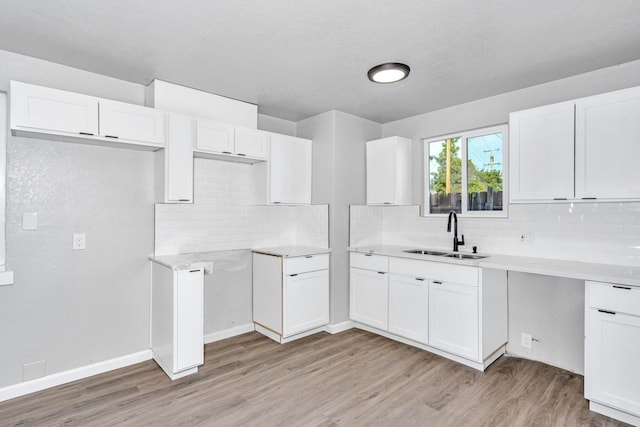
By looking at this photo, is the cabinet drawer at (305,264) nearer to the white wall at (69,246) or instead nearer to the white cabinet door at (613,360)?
the white wall at (69,246)

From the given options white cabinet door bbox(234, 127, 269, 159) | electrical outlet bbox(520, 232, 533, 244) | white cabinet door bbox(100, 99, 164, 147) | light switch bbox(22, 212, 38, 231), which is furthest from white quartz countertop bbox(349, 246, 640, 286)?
light switch bbox(22, 212, 38, 231)

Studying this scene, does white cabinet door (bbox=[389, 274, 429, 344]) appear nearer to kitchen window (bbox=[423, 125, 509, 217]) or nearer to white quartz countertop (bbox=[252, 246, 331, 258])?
white quartz countertop (bbox=[252, 246, 331, 258])

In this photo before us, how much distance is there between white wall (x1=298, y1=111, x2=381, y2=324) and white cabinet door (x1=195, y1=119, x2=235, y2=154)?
1.12 m

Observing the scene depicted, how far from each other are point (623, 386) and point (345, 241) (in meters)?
2.61

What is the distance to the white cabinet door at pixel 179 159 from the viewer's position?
294 cm

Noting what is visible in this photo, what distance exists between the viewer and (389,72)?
277 cm

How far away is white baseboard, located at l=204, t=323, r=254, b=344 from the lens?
3.57m

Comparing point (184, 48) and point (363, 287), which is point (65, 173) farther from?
point (363, 287)

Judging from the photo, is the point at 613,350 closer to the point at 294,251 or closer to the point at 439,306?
the point at 439,306

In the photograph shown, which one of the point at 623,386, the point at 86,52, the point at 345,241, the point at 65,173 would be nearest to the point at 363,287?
the point at 345,241

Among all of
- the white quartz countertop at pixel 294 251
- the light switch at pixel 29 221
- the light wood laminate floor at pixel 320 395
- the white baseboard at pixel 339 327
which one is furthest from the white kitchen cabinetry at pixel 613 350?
the light switch at pixel 29 221

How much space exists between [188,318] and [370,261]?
77.4 inches

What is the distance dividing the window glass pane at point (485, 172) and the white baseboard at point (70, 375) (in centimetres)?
367

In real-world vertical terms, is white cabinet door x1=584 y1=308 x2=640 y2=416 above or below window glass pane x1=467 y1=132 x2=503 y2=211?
below
